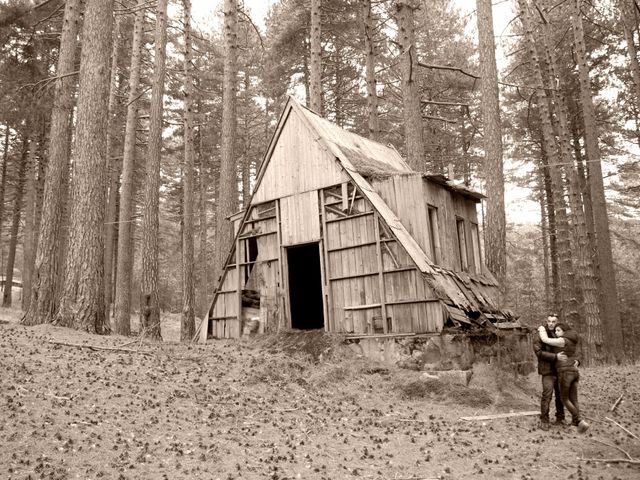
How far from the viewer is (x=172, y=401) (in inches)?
335

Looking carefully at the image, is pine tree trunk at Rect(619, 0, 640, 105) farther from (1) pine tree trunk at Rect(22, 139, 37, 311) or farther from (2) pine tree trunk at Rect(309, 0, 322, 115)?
(1) pine tree trunk at Rect(22, 139, 37, 311)

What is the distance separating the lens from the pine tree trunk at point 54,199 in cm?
1229

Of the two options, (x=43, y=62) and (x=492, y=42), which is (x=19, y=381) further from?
(x=43, y=62)

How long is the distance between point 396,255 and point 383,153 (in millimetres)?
6355

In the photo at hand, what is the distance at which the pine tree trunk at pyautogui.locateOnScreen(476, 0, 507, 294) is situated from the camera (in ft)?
45.0

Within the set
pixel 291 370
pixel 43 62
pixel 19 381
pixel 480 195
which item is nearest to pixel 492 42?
pixel 480 195

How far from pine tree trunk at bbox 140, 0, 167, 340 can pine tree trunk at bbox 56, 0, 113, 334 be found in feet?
9.14

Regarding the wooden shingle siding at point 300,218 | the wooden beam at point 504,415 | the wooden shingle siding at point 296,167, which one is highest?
the wooden shingle siding at point 296,167

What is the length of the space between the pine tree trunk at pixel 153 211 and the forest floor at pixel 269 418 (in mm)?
3212

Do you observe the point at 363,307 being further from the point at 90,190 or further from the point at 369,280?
the point at 90,190

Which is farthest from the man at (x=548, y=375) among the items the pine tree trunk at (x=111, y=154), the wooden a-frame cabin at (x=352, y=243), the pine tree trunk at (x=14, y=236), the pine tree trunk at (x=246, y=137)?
the pine tree trunk at (x=14, y=236)

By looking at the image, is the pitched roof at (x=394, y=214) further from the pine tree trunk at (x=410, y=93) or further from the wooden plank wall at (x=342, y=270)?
the pine tree trunk at (x=410, y=93)

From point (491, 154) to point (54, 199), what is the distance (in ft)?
39.2

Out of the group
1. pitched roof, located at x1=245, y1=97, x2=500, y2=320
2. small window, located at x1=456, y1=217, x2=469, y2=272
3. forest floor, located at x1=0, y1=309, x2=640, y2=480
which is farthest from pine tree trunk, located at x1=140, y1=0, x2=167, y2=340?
small window, located at x1=456, y1=217, x2=469, y2=272
